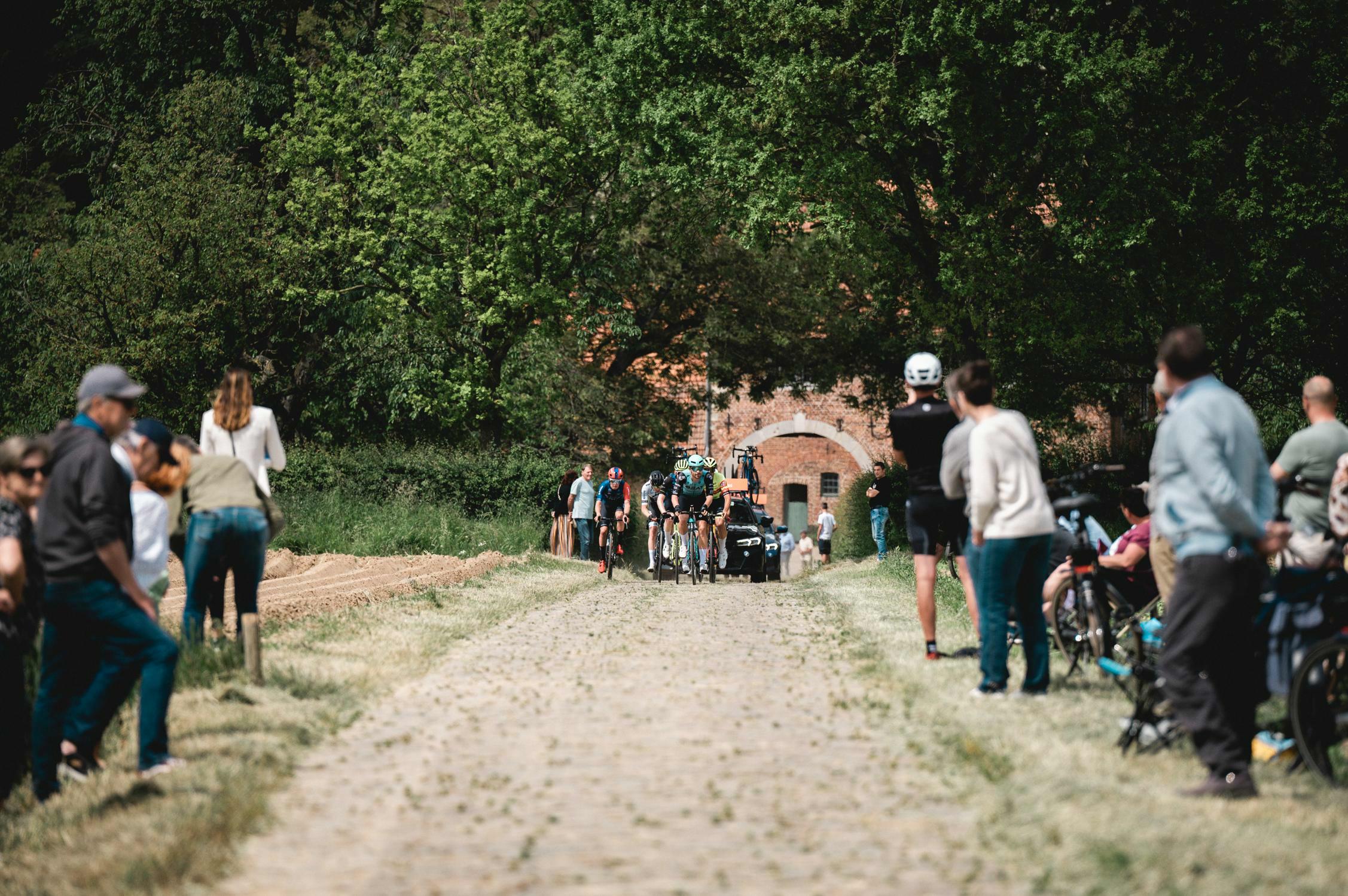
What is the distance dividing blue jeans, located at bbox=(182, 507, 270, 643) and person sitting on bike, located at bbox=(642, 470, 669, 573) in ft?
40.7

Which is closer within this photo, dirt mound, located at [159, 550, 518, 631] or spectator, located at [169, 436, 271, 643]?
spectator, located at [169, 436, 271, 643]

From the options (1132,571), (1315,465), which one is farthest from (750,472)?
(1315,465)

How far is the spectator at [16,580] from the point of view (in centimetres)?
654

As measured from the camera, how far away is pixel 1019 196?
82.0ft

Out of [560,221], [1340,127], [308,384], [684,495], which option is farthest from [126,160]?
[1340,127]

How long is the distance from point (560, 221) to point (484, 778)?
93.4ft

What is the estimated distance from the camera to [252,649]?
8.73 meters

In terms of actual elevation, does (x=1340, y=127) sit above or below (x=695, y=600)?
above

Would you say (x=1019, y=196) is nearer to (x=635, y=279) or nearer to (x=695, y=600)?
(x=695, y=600)

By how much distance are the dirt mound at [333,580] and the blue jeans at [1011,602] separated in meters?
5.91

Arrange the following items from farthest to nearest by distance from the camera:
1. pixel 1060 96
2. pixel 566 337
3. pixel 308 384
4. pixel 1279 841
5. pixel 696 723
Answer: pixel 566 337 → pixel 308 384 → pixel 1060 96 → pixel 696 723 → pixel 1279 841

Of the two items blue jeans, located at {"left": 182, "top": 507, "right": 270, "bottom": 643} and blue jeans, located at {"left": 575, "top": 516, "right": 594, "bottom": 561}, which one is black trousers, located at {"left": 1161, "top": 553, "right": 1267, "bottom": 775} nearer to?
blue jeans, located at {"left": 182, "top": 507, "right": 270, "bottom": 643}

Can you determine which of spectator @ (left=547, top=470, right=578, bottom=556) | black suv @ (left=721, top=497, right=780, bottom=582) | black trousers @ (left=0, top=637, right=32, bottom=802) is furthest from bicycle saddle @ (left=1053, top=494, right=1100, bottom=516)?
spectator @ (left=547, top=470, right=578, bottom=556)

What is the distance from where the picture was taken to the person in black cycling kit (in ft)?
32.4
